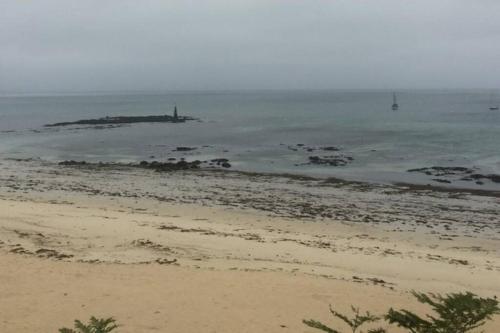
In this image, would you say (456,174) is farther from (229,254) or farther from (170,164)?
(229,254)

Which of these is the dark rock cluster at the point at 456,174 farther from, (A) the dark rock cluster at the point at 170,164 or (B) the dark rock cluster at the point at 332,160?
(A) the dark rock cluster at the point at 170,164

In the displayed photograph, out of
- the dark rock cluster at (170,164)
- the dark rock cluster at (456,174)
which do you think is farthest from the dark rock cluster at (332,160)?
the dark rock cluster at (170,164)

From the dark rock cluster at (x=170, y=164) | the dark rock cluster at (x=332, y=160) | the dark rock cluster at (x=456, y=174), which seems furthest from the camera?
the dark rock cluster at (x=332, y=160)

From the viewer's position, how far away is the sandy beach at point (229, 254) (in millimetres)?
7793

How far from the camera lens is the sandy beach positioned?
779 centimetres

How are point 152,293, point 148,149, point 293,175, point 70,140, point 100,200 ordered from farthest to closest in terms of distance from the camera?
point 70,140 < point 148,149 < point 293,175 < point 100,200 < point 152,293

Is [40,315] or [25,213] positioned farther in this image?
[25,213]

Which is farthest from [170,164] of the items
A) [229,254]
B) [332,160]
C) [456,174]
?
[229,254]

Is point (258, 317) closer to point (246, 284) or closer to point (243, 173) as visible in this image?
point (246, 284)

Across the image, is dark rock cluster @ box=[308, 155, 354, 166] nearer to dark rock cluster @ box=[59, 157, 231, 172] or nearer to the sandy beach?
dark rock cluster @ box=[59, 157, 231, 172]

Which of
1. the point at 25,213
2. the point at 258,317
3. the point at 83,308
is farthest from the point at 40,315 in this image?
the point at 25,213

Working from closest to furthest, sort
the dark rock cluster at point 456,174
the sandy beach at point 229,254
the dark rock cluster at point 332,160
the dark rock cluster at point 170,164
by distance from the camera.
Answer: the sandy beach at point 229,254 < the dark rock cluster at point 456,174 < the dark rock cluster at point 170,164 < the dark rock cluster at point 332,160

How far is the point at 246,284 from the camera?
29.5 ft

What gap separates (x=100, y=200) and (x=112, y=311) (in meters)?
12.9
